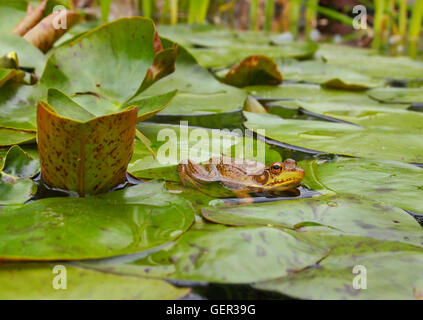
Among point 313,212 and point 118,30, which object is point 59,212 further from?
point 118,30

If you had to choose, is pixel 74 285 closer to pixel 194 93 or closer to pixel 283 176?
pixel 283 176

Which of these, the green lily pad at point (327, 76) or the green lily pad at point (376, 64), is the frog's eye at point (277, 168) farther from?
the green lily pad at point (376, 64)

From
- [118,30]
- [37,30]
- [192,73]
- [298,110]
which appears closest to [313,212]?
[118,30]

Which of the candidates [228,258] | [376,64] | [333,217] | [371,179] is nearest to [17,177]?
[228,258]

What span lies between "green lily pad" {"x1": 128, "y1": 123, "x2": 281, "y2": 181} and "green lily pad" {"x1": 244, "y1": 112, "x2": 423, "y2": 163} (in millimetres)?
105

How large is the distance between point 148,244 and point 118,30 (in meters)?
0.67

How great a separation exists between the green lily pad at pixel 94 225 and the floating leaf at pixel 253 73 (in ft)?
3.47

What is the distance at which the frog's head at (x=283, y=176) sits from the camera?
938 millimetres

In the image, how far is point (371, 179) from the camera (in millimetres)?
981

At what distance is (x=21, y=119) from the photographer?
3.76 ft

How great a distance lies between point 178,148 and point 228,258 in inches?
19.8

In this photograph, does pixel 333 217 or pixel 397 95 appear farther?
pixel 397 95

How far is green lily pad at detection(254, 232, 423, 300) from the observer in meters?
0.60

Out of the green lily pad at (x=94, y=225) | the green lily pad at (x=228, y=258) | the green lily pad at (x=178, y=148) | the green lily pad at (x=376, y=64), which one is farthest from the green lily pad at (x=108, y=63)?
the green lily pad at (x=376, y=64)
